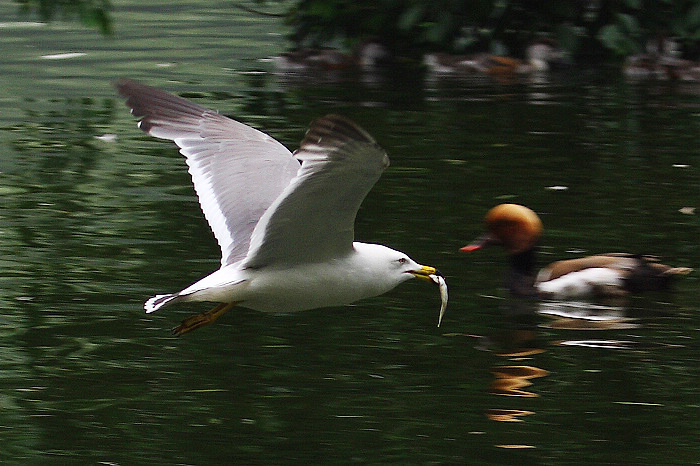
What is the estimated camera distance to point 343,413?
18.5 ft

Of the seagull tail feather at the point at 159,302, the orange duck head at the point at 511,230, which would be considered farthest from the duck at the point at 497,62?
the seagull tail feather at the point at 159,302

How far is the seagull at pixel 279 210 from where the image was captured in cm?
→ 467

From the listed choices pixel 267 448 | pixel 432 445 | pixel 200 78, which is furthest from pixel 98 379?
pixel 200 78

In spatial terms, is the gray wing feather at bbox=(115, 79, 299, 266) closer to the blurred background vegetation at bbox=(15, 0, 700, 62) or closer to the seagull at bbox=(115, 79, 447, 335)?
the seagull at bbox=(115, 79, 447, 335)

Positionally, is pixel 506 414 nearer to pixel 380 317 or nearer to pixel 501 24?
pixel 380 317

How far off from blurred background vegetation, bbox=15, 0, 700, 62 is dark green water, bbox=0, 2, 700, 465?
53.2 inches

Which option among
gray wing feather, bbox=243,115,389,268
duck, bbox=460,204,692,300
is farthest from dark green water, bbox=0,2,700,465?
gray wing feather, bbox=243,115,389,268

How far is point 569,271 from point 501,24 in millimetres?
8009

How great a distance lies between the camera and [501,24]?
49.3 feet

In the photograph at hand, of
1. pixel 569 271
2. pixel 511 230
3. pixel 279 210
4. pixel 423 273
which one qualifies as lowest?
pixel 569 271

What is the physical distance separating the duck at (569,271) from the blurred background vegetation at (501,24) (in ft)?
21.9

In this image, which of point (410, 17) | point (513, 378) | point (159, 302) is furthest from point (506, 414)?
point (410, 17)

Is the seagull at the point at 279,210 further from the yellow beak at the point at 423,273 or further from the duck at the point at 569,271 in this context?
the duck at the point at 569,271

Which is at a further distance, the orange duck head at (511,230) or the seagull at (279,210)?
the orange duck head at (511,230)
